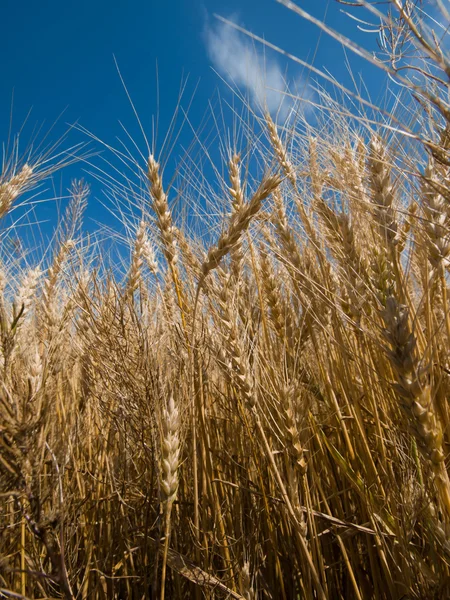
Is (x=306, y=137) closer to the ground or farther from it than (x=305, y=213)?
farther from it

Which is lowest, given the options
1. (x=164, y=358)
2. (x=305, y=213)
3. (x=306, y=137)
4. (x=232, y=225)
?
(x=164, y=358)

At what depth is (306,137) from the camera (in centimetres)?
214

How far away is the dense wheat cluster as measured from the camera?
96 cm

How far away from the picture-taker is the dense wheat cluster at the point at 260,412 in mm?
961

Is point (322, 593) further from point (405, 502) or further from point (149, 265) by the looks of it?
point (149, 265)

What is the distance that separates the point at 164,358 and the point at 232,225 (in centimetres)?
51

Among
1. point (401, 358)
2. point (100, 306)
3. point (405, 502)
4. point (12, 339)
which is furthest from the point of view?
point (100, 306)

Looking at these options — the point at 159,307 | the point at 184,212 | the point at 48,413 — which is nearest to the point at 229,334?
the point at 159,307

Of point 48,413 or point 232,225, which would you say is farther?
point 232,225

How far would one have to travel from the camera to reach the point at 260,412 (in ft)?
4.80

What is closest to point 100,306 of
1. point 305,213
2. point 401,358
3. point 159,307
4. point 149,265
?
point 159,307

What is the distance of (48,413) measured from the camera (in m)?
0.98

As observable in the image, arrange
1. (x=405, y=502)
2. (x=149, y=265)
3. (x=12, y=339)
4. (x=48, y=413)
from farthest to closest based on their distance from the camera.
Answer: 1. (x=149, y=265)
2. (x=12, y=339)
3. (x=405, y=502)
4. (x=48, y=413)

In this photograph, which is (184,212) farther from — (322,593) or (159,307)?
(322,593)
